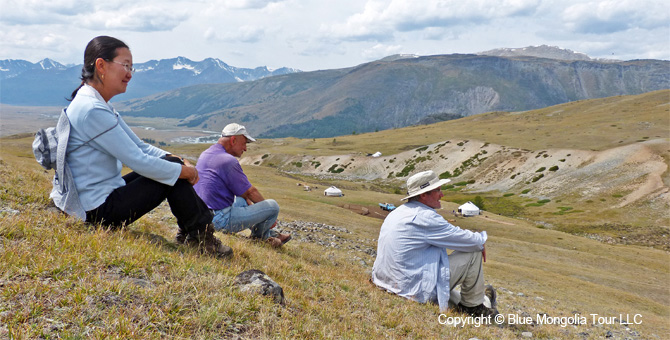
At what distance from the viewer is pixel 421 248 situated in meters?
9.08

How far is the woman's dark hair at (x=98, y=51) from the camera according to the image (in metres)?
6.72

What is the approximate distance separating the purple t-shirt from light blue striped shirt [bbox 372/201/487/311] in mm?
4078

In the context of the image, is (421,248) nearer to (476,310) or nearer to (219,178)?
(476,310)

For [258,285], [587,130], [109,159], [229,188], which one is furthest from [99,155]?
[587,130]

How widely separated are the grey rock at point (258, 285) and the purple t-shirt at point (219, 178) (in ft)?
13.0

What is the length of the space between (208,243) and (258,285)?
2.38 m

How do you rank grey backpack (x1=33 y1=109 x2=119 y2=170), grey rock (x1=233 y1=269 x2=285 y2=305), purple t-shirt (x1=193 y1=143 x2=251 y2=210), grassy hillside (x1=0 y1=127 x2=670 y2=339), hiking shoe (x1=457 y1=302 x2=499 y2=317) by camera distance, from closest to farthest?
grassy hillside (x1=0 y1=127 x2=670 y2=339) → grey rock (x1=233 y1=269 x2=285 y2=305) → grey backpack (x1=33 y1=109 x2=119 y2=170) → hiking shoe (x1=457 y1=302 x2=499 y2=317) → purple t-shirt (x1=193 y1=143 x2=251 y2=210)

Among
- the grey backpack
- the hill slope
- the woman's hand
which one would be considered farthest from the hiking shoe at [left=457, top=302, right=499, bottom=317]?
the hill slope

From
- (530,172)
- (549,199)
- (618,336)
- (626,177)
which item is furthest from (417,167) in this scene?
(618,336)

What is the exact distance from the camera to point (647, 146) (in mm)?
75938

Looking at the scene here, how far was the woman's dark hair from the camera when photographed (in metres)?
6.72

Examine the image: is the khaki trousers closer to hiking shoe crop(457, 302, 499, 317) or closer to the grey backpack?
hiking shoe crop(457, 302, 499, 317)

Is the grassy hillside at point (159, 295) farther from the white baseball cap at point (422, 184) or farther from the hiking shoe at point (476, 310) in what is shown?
the white baseball cap at point (422, 184)

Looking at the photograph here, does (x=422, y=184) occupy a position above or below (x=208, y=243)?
above
